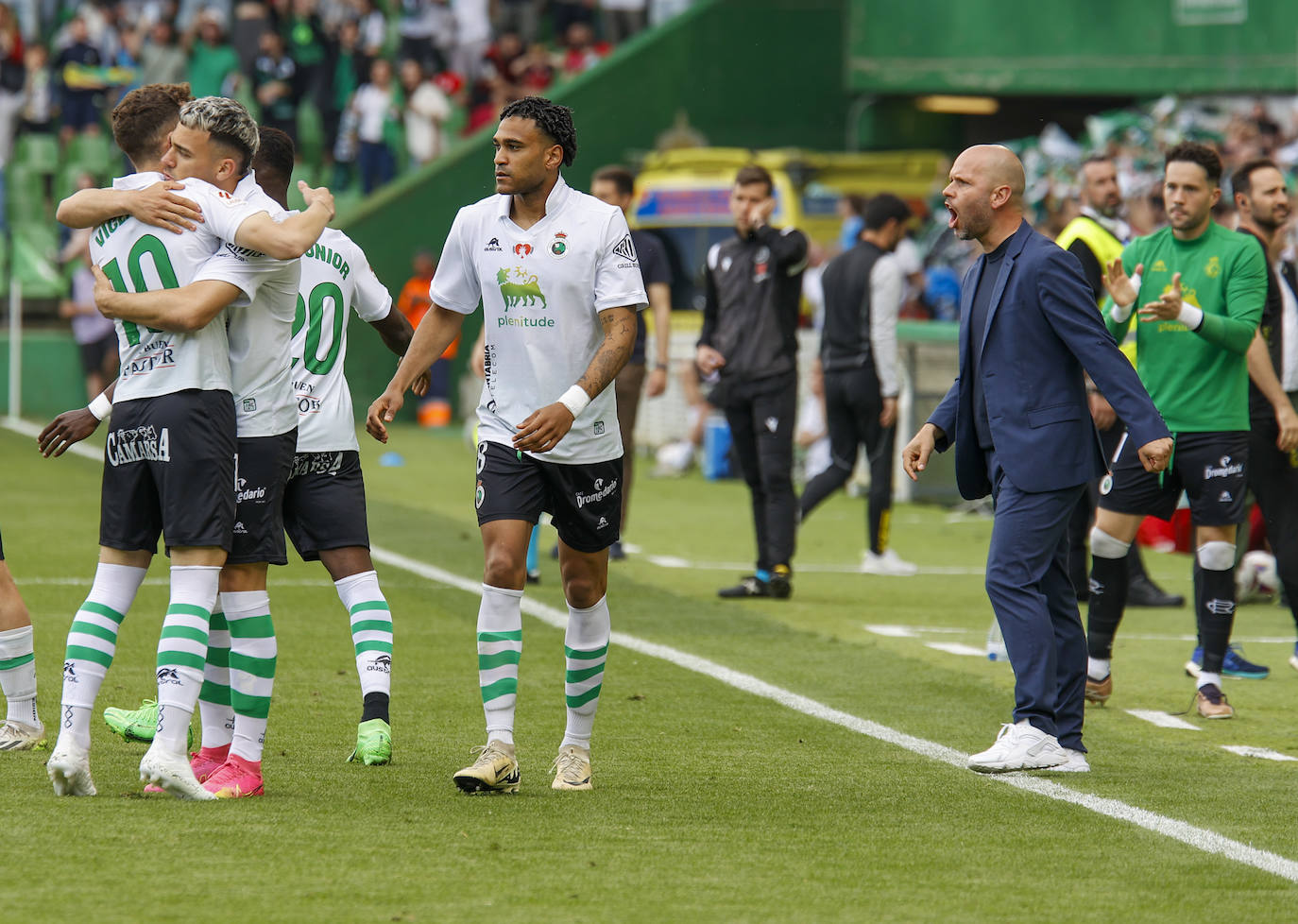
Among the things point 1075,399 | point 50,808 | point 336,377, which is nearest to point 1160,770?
point 1075,399

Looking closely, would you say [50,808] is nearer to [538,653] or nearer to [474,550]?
[538,653]

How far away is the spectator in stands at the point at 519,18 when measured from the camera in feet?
93.8

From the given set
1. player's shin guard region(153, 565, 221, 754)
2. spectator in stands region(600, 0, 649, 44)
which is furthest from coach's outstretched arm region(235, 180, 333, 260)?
spectator in stands region(600, 0, 649, 44)

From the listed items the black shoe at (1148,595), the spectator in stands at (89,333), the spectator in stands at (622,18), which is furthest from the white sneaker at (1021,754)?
the spectator in stands at (622,18)

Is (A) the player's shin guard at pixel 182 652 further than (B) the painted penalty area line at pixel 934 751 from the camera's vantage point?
Yes

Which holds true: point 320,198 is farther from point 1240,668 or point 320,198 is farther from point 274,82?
point 274,82

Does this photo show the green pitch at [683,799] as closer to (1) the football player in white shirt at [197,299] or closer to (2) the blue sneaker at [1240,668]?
(2) the blue sneaker at [1240,668]

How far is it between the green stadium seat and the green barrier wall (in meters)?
3.12

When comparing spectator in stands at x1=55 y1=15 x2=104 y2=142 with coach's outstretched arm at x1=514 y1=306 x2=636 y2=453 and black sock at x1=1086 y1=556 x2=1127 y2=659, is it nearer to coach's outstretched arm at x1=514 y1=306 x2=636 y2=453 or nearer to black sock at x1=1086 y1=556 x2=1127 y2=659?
black sock at x1=1086 y1=556 x2=1127 y2=659

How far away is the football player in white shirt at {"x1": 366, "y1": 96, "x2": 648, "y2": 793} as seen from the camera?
19.2ft

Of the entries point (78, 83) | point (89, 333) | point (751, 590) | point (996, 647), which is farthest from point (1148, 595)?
point (78, 83)

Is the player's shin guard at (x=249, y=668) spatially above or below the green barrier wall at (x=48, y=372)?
above

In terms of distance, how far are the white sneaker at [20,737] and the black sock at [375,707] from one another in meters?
1.08

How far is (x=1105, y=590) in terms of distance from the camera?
25.7 ft
